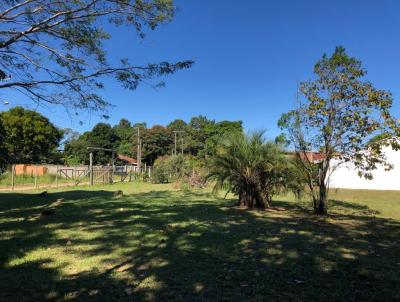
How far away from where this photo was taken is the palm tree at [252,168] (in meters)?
11.8

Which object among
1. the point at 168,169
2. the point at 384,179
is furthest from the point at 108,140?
the point at 384,179

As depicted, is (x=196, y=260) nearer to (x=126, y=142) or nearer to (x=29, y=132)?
(x=29, y=132)

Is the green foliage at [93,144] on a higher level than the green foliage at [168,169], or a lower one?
higher

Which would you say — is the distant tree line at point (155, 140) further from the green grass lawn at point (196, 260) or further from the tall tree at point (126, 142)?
the green grass lawn at point (196, 260)

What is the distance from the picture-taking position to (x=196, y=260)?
5.03m

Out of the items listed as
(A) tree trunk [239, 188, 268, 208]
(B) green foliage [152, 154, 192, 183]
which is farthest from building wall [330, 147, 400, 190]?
(A) tree trunk [239, 188, 268, 208]

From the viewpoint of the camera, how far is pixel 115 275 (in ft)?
14.2

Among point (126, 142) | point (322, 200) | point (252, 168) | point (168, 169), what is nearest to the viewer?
point (322, 200)

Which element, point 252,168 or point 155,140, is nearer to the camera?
point 252,168

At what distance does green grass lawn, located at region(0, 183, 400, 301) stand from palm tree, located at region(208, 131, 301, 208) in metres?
3.42

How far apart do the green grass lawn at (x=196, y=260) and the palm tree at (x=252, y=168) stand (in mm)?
3421

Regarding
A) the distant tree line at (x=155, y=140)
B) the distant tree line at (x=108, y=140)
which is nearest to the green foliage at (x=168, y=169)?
the distant tree line at (x=108, y=140)

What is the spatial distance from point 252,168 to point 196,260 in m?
7.16

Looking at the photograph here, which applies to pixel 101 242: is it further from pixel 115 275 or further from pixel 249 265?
pixel 249 265
